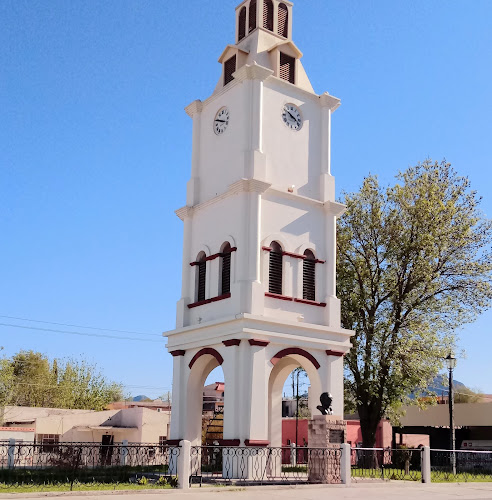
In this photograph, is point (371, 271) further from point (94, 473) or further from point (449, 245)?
point (94, 473)

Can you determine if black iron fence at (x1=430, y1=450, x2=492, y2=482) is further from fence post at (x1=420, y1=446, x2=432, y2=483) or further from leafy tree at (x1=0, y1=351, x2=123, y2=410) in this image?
leafy tree at (x1=0, y1=351, x2=123, y2=410)

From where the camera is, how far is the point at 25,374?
67.1 metres

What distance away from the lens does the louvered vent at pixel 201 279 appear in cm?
2641

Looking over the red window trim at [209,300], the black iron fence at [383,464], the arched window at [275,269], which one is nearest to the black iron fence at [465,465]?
the black iron fence at [383,464]

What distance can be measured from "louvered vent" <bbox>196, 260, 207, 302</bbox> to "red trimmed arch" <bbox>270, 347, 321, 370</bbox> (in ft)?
13.0

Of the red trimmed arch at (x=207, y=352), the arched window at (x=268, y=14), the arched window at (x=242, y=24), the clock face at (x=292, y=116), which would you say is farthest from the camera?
the arched window at (x=242, y=24)

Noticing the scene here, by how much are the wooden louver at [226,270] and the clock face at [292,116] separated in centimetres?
516

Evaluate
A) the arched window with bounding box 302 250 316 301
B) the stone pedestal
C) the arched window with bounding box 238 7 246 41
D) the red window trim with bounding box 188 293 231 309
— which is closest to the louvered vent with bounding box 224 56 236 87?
the arched window with bounding box 238 7 246 41

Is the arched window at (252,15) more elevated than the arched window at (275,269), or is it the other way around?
the arched window at (252,15)

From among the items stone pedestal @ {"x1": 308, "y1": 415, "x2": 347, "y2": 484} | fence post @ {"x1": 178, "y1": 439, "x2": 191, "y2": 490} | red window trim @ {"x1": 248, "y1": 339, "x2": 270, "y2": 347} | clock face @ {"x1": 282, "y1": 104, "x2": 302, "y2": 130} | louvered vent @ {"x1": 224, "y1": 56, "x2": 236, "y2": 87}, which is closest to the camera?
fence post @ {"x1": 178, "y1": 439, "x2": 191, "y2": 490}

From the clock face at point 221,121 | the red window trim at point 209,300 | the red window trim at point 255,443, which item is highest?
the clock face at point 221,121

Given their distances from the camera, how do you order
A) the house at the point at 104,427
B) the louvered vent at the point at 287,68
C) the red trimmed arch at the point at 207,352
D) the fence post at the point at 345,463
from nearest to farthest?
the fence post at the point at 345,463 → the red trimmed arch at the point at 207,352 → the louvered vent at the point at 287,68 → the house at the point at 104,427

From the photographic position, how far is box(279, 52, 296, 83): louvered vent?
89.2 ft

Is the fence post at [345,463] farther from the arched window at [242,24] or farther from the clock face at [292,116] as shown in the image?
the arched window at [242,24]
